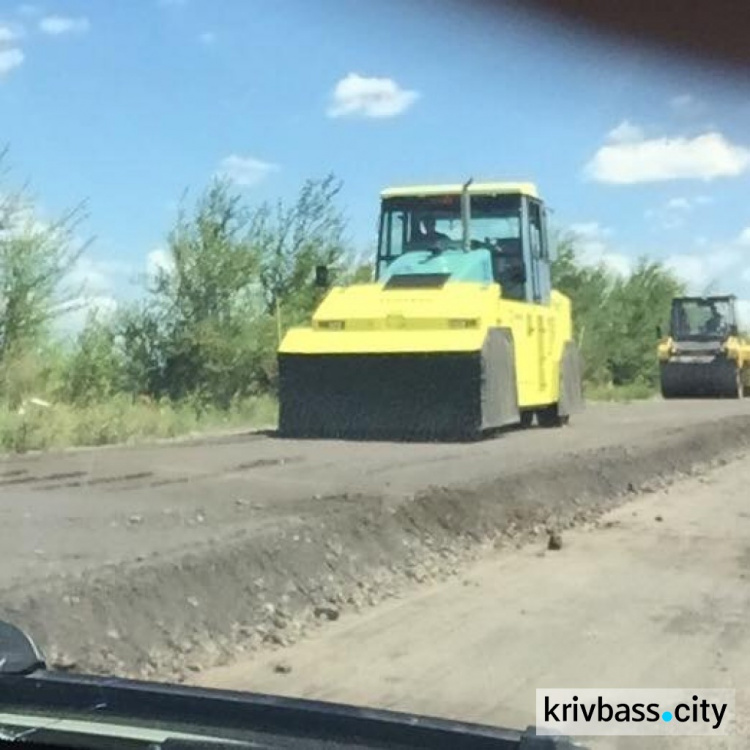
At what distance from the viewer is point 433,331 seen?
70.0ft

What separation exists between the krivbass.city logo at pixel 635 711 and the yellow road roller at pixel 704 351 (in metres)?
34.6

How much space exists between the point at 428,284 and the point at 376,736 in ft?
60.8

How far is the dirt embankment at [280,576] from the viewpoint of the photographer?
923 cm

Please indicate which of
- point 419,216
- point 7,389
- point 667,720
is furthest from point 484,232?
point 667,720

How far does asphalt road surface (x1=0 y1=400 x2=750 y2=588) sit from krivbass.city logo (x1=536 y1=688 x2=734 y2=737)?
146 inches

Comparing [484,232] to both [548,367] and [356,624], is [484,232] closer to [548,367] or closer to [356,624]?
[548,367]

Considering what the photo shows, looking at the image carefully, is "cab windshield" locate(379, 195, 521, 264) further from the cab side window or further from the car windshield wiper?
the car windshield wiper

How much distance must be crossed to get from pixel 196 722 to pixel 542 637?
528 centimetres

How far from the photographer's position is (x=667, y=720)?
7.24 meters

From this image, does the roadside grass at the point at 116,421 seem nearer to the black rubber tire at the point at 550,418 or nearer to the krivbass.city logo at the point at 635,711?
the black rubber tire at the point at 550,418

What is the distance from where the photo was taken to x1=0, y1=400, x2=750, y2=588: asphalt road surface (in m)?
11.7

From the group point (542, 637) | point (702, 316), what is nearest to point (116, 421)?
point (542, 637)

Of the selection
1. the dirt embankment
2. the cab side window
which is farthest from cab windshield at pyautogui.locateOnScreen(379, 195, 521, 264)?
the dirt embankment

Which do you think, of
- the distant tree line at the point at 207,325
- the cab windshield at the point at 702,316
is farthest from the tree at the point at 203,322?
the cab windshield at the point at 702,316
